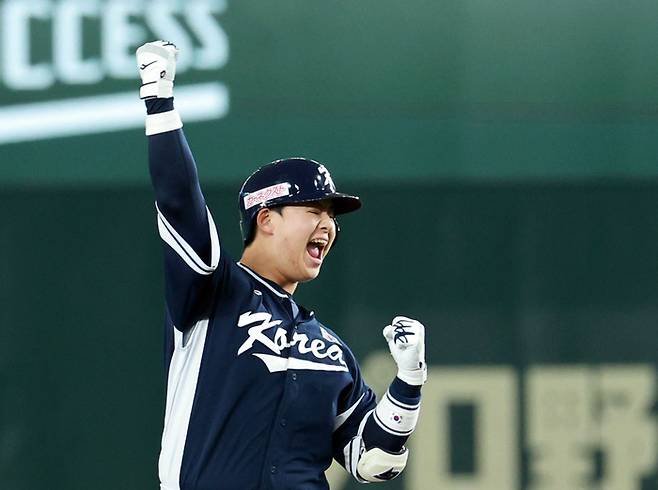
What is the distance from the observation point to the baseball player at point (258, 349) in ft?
10.4

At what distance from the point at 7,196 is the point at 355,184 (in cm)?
167

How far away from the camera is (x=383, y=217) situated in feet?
22.0

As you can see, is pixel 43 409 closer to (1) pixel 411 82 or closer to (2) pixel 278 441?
(1) pixel 411 82

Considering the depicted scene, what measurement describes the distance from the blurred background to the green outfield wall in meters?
0.01

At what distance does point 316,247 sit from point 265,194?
19 cm

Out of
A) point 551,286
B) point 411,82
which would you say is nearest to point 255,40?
point 411,82

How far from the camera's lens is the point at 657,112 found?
267 inches

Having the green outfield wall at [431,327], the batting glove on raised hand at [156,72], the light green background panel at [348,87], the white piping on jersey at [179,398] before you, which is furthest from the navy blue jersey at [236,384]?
the light green background panel at [348,87]

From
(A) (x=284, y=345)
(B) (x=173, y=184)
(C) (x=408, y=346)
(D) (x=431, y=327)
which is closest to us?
(B) (x=173, y=184)

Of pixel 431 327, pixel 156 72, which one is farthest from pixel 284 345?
pixel 431 327

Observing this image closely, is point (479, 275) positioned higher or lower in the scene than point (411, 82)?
lower

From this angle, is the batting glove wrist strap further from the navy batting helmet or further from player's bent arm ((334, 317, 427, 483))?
the navy batting helmet

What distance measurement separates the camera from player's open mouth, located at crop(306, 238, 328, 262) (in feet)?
11.5

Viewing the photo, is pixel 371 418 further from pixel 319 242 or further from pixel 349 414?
pixel 319 242
